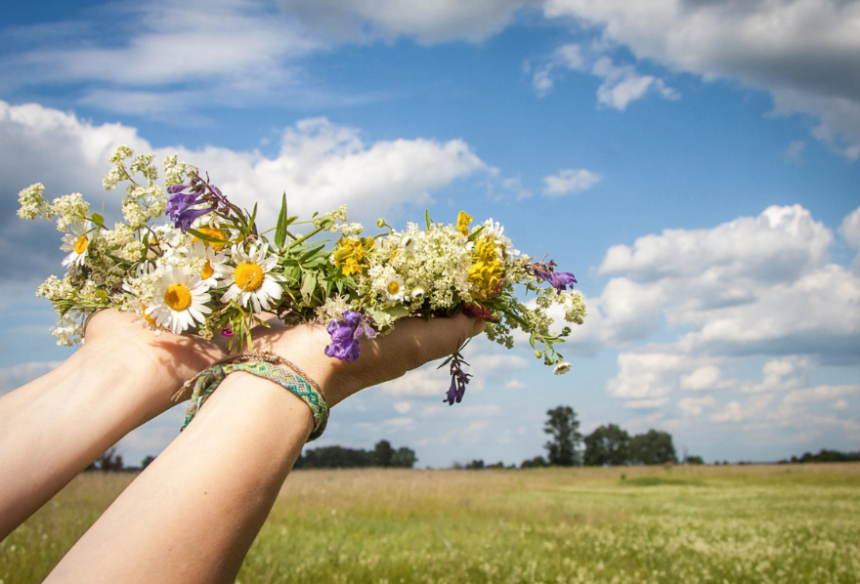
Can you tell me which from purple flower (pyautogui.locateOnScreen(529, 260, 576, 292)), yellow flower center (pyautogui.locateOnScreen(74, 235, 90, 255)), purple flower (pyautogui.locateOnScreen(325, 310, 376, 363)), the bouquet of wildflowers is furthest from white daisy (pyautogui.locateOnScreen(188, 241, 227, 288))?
purple flower (pyautogui.locateOnScreen(529, 260, 576, 292))

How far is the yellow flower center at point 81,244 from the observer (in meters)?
2.34

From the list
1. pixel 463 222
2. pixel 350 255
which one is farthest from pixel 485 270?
pixel 350 255

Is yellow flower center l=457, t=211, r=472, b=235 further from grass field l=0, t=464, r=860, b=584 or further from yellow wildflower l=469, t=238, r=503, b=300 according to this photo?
grass field l=0, t=464, r=860, b=584

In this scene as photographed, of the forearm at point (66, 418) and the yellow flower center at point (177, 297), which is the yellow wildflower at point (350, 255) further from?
the forearm at point (66, 418)

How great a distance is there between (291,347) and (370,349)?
0.27 m

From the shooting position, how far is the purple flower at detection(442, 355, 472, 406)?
2.37 m

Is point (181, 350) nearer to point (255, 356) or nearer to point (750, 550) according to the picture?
point (255, 356)

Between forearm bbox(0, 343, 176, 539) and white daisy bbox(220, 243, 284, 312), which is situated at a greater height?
white daisy bbox(220, 243, 284, 312)

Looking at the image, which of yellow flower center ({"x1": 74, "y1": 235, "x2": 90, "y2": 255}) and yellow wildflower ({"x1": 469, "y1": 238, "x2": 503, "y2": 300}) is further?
yellow flower center ({"x1": 74, "y1": 235, "x2": 90, "y2": 255})

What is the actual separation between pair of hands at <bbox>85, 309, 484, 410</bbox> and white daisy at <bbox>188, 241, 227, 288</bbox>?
0.26m

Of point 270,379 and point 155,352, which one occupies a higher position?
point 155,352

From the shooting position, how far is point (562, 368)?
7.55ft

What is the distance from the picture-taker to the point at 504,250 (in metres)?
2.35

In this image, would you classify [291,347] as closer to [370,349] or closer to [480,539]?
[370,349]
